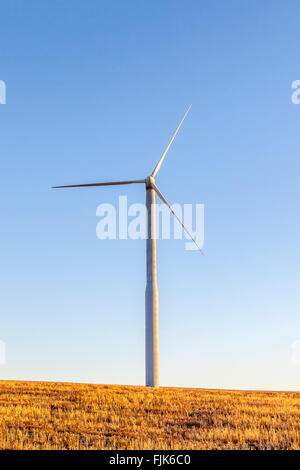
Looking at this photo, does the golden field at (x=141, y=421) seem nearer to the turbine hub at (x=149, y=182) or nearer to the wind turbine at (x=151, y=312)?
the wind turbine at (x=151, y=312)

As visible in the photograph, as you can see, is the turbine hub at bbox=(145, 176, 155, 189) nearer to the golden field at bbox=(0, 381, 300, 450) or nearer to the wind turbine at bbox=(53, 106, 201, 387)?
the wind turbine at bbox=(53, 106, 201, 387)

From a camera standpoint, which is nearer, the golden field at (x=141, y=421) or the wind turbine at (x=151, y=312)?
the golden field at (x=141, y=421)

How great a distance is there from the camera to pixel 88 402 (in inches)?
1214

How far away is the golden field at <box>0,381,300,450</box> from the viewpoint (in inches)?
855

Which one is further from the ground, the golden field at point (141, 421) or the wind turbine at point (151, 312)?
the wind turbine at point (151, 312)

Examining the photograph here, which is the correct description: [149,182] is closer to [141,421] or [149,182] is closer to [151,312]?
[151,312]

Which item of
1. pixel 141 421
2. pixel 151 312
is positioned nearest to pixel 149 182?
pixel 151 312

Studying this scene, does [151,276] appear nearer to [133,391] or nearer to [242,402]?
[133,391]

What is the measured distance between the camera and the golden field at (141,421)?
21719 millimetres

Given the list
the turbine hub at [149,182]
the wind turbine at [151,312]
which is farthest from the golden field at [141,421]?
the turbine hub at [149,182]

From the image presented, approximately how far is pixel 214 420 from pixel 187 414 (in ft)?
6.58

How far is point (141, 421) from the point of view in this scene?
25.7 metres

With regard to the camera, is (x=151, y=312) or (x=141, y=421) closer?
(x=141, y=421)
